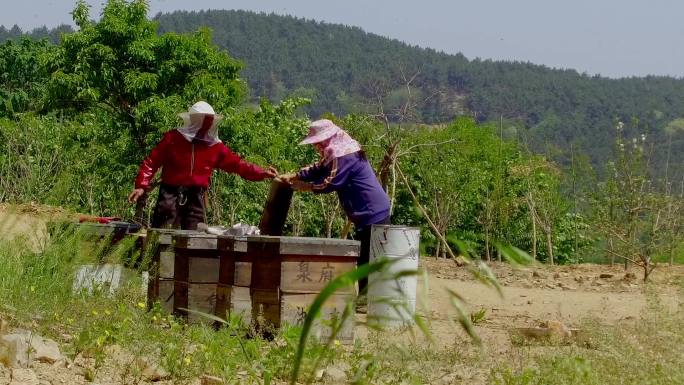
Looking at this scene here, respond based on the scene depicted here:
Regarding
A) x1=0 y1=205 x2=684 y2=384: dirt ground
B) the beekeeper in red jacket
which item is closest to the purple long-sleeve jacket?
x1=0 y1=205 x2=684 y2=384: dirt ground

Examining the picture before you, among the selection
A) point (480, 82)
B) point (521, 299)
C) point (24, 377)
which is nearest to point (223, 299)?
point (24, 377)

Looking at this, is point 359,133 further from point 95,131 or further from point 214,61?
point 95,131

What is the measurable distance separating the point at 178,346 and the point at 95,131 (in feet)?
51.0

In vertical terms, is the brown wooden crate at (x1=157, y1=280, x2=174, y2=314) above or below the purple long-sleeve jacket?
below

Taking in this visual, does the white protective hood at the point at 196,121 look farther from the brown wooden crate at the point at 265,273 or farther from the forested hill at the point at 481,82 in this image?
the forested hill at the point at 481,82

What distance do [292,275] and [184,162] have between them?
97.3 inches

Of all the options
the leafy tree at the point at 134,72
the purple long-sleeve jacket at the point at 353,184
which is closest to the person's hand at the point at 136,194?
the purple long-sleeve jacket at the point at 353,184

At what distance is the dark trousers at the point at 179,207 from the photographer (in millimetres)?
8906

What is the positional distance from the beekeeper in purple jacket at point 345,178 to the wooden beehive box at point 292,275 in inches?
51.9

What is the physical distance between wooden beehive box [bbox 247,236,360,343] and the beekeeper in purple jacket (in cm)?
132

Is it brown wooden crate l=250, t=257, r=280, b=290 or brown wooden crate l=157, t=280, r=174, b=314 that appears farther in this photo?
brown wooden crate l=157, t=280, r=174, b=314

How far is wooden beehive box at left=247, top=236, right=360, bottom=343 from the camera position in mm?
6684

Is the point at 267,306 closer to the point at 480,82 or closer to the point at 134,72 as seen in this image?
the point at 134,72

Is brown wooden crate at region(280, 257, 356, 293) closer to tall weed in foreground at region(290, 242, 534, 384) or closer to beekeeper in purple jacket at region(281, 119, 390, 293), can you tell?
beekeeper in purple jacket at region(281, 119, 390, 293)
